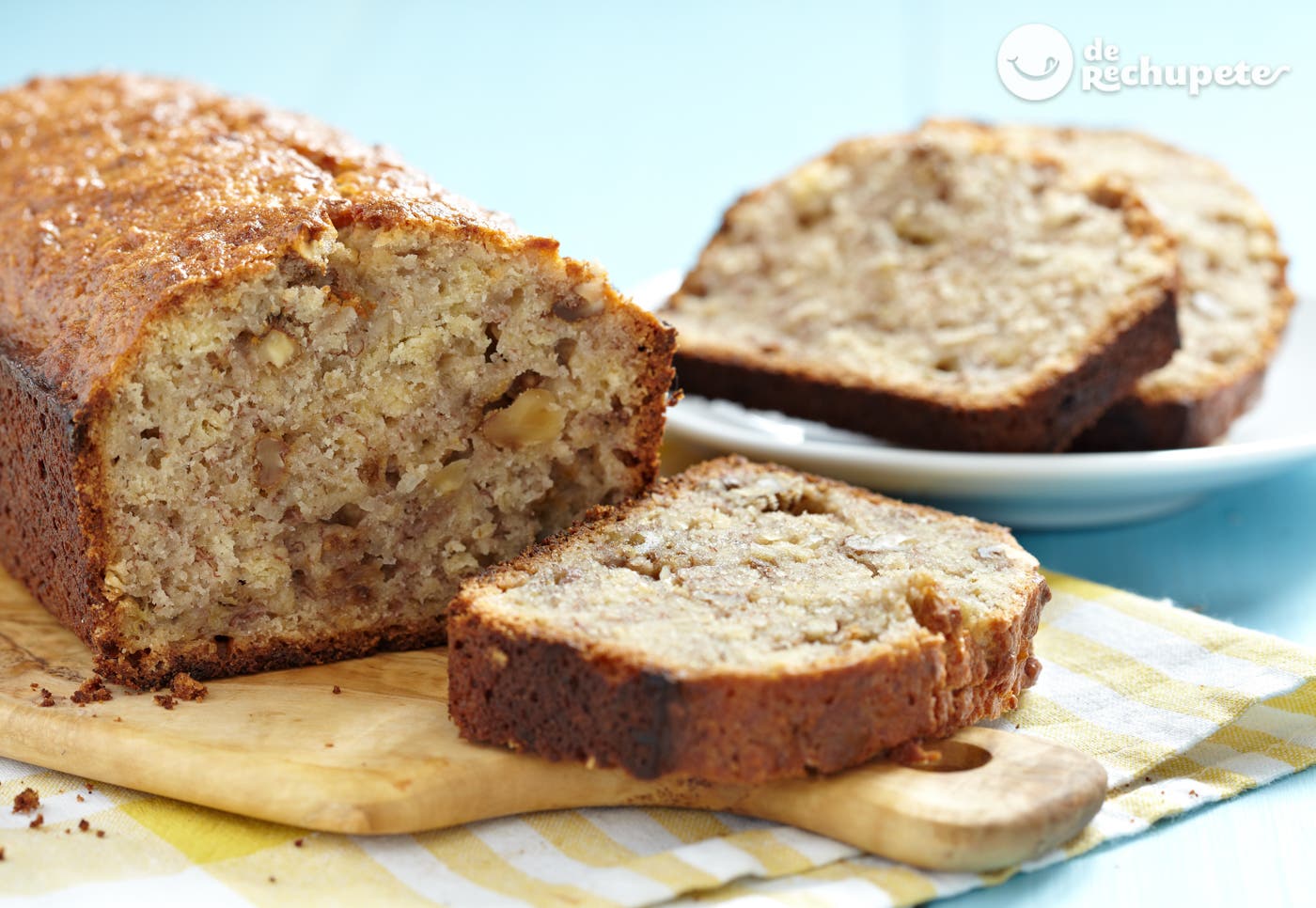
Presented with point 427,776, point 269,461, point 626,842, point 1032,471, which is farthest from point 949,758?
point 269,461

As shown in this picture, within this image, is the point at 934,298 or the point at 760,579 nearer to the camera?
the point at 760,579

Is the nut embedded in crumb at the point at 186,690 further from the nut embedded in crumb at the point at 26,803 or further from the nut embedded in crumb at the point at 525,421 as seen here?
the nut embedded in crumb at the point at 525,421

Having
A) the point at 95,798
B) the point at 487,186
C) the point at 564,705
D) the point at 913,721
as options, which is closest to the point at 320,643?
the point at 95,798

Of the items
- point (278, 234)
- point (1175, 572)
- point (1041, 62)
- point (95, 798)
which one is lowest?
point (95, 798)

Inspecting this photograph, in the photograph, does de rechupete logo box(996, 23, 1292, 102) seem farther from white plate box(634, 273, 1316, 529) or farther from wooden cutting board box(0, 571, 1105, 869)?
wooden cutting board box(0, 571, 1105, 869)

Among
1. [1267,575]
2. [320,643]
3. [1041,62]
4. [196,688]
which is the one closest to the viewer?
[196,688]

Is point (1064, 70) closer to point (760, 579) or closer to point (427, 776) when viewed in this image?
point (760, 579)

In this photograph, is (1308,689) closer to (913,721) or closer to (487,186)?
(913,721)
